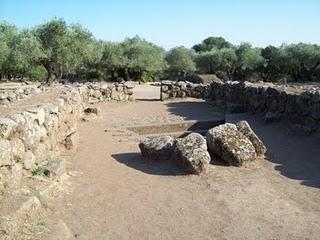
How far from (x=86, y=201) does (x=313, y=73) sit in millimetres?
44523

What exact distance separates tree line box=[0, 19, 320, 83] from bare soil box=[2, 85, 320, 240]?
21241 millimetres

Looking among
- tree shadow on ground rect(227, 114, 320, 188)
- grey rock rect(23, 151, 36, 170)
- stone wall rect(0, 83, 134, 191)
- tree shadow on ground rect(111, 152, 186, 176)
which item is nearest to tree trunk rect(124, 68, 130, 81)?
tree shadow on ground rect(227, 114, 320, 188)

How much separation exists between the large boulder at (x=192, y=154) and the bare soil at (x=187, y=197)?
0.18 m

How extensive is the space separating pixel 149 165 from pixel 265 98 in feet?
24.7

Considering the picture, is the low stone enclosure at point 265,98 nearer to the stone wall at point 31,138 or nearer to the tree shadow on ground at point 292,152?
the tree shadow on ground at point 292,152

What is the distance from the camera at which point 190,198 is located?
23.2 ft

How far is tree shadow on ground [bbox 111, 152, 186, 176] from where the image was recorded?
8.48 m

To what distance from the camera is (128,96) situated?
22.0 meters

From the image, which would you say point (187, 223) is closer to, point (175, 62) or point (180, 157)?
point (180, 157)

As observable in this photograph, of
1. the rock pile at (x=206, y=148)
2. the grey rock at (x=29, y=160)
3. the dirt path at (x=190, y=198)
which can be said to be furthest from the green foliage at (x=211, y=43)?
the grey rock at (x=29, y=160)

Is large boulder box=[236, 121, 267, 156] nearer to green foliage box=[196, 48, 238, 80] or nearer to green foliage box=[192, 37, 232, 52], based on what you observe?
green foliage box=[196, 48, 238, 80]

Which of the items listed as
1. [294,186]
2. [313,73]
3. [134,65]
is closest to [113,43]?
[134,65]

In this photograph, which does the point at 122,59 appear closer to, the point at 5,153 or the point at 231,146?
the point at 231,146

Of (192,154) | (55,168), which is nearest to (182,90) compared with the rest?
(192,154)
